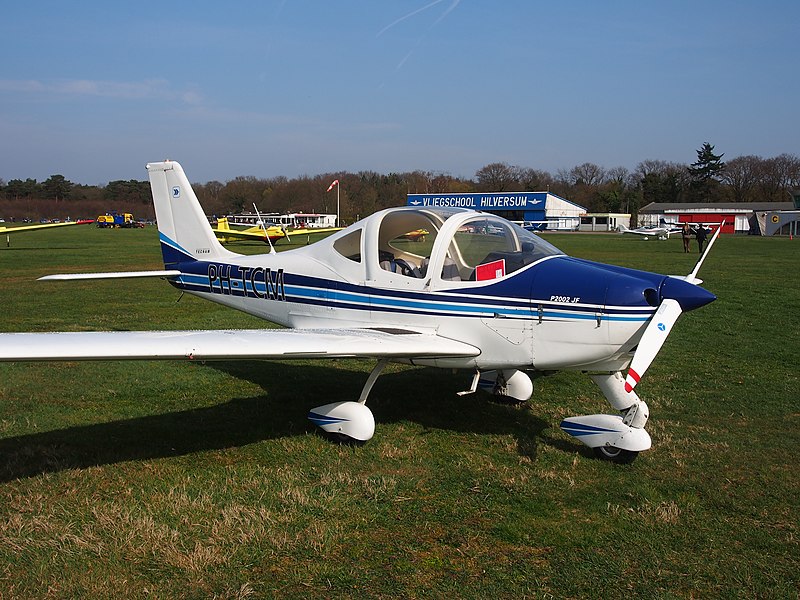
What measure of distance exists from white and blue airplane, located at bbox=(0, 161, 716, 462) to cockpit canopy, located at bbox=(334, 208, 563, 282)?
1 centimetres

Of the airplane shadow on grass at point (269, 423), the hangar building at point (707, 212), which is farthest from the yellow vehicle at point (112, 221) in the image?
the airplane shadow on grass at point (269, 423)

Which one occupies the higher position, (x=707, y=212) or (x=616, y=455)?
(x=707, y=212)

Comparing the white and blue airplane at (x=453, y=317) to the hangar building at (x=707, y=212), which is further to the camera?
the hangar building at (x=707, y=212)

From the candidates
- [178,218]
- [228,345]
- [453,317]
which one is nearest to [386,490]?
[228,345]

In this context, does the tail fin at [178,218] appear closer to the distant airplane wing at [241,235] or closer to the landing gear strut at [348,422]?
the landing gear strut at [348,422]

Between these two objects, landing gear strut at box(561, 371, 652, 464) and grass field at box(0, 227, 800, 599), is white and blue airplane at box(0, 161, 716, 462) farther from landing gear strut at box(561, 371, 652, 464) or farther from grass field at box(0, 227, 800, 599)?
grass field at box(0, 227, 800, 599)

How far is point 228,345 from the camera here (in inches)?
207

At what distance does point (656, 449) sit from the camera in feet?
19.1

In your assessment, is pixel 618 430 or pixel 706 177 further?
pixel 706 177

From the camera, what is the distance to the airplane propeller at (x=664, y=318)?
15.9 feet

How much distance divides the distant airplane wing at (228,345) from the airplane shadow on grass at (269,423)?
3.15 ft

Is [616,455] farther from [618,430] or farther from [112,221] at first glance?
[112,221]

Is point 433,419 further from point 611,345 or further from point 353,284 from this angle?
point 611,345

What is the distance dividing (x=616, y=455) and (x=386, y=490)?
1.90 metres
